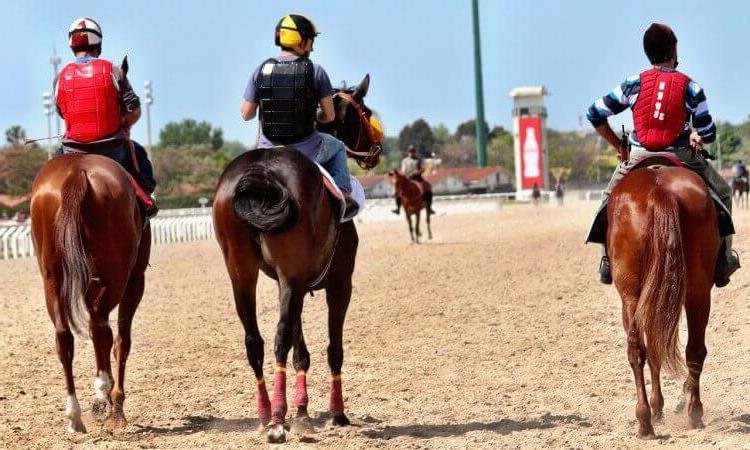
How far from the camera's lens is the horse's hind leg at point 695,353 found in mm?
8359

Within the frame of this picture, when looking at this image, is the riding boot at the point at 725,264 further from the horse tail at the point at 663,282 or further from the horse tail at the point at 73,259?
the horse tail at the point at 73,259

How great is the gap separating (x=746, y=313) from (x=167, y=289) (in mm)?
10811

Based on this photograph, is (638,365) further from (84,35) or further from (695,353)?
(84,35)

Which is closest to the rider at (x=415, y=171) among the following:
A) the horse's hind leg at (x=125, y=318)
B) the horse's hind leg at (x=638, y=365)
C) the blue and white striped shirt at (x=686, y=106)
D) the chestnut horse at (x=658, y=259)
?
the horse's hind leg at (x=125, y=318)

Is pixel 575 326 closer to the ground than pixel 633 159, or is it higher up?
closer to the ground

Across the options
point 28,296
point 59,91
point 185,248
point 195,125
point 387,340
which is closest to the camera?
point 59,91

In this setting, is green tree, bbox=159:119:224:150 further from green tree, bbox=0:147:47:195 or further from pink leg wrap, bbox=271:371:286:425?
pink leg wrap, bbox=271:371:286:425

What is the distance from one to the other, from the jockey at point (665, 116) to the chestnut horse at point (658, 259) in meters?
0.36

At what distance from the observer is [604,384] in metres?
10.2

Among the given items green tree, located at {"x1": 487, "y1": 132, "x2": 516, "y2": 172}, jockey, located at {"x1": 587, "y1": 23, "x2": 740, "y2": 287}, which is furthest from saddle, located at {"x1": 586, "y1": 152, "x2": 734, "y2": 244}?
green tree, located at {"x1": 487, "y1": 132, "x2": 516, "y2": 172}

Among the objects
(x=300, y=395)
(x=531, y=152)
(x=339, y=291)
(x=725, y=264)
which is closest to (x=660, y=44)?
(x=725, y=264)

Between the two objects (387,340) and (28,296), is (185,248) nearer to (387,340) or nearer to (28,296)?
(28,296)

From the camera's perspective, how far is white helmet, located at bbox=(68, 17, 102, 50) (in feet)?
31.0

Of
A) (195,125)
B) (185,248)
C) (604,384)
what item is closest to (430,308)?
(604,384)
